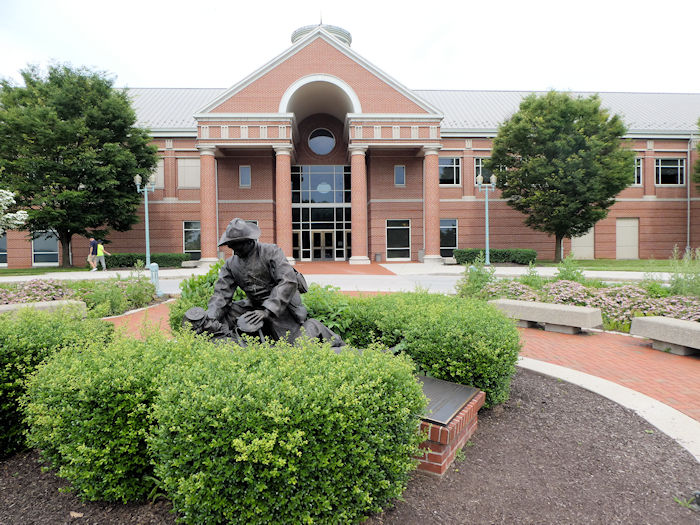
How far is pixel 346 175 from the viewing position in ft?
105

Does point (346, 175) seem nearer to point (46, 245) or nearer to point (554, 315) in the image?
point (46, 245)

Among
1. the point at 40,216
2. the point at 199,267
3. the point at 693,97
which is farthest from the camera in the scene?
the point at 693,97

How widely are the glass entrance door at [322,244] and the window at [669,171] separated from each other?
25184 millimetres

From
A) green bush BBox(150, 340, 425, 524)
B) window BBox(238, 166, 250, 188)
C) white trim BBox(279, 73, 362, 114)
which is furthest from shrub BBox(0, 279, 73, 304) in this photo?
window BBox(238, 166, 250, 188)

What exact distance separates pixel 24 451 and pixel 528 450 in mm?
4022

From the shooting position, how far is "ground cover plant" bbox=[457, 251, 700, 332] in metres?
7.73

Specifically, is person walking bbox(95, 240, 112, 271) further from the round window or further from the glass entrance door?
the round window

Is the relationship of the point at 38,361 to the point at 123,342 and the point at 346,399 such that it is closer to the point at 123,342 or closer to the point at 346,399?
the point at 123,342

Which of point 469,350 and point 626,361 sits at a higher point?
point 469,350

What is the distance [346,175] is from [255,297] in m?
28.5

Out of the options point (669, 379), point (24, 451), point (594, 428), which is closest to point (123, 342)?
point (24, 451)

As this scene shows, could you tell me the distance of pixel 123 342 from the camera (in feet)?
10.5

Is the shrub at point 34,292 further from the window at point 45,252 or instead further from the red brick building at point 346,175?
the window at point 45,252

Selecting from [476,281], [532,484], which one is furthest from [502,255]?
[532,484]
